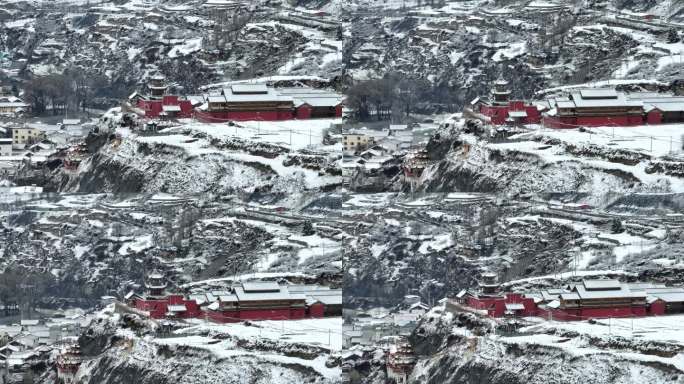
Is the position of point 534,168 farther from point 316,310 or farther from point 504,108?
point 316,310

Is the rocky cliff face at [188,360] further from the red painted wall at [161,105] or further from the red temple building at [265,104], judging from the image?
the red temple building at [265,104]

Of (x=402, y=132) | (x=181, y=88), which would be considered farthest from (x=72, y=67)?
(x=402, y=132)

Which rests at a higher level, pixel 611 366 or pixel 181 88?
pixel 181 88

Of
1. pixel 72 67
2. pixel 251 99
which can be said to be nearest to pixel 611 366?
pixel 251 99

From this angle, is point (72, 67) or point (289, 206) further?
point (72, 67)

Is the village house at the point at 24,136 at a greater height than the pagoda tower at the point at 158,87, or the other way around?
the pagoda tower at the point at 158,87

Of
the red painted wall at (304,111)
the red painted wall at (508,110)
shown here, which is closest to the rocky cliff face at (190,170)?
the red painted wall at (304,111)

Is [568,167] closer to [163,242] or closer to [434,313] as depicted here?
[434,313]
